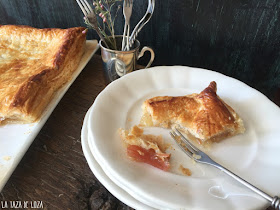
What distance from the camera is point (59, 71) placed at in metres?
1.09

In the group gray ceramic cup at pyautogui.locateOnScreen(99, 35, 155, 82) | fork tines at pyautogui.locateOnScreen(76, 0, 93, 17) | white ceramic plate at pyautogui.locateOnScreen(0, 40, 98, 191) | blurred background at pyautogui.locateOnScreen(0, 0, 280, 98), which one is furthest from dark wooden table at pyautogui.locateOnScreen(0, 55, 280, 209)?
blurred background at pyautogui.locateOnScreen(0, 0, 280, 98)

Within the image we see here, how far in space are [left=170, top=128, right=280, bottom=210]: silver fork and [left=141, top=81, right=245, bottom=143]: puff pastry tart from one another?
1.5 inches

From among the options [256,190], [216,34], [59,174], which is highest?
[216,34]

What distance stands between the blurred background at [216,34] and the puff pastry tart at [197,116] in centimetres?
50

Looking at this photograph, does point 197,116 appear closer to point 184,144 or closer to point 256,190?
point 184,144

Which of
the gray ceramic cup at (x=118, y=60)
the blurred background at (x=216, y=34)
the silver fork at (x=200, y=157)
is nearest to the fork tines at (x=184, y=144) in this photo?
the silver fork at (x=200, y=157)

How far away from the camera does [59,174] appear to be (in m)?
0.79

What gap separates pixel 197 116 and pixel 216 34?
63 cm

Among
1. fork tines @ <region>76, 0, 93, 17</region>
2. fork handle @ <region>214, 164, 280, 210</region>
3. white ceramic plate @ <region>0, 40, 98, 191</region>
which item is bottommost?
white ceramic plate @ <region>0, 40, 98, 191</region>

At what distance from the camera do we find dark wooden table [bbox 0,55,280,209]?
0.71 metres

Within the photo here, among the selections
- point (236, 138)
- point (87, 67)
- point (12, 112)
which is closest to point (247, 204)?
point (236, 138)

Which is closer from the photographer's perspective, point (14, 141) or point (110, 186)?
point (110, 186)

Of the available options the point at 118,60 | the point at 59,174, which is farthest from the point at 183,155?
the point at 118,60

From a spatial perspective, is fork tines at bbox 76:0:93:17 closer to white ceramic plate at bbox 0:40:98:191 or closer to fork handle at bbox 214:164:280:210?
white ceramic plate at bbox 0:40:98:191
